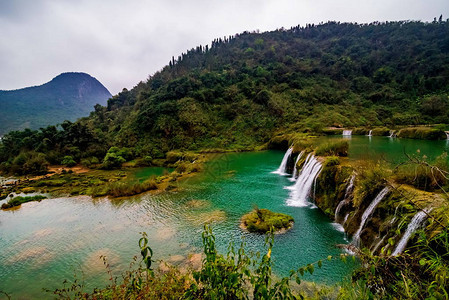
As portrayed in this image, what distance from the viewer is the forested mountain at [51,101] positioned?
84375 mm

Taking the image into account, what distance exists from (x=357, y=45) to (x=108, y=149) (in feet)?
259

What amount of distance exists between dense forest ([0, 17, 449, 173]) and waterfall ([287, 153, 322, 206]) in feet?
70.3

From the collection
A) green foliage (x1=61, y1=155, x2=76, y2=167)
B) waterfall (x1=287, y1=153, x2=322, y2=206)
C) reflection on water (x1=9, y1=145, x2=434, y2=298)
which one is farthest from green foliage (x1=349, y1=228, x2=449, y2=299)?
green foliage (x1=61, y1=155, x2=76, y2=167)

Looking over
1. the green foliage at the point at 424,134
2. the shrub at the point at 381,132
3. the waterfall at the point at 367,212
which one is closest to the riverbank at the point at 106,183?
the waterfall at the point at 367,212

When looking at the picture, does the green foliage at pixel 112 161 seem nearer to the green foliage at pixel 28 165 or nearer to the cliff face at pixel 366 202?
the green foliage at pixel 28 165

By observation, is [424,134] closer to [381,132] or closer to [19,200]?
[381,132]

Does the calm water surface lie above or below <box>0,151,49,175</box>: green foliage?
below

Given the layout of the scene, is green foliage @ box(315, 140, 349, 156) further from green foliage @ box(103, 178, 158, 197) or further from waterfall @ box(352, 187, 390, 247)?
green foliage @ box(103, 178, 158, 197)

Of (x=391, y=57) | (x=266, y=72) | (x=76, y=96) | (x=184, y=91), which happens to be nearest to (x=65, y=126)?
(x=184, y=91)

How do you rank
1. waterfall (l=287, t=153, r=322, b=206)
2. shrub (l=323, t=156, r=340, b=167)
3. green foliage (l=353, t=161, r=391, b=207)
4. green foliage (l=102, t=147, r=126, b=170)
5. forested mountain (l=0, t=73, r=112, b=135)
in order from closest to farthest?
green foliage (l=353, t=161, r=391, b=207)
shrub (l=323, t=156, r=340, b=167)
waterfall (l=287, t=153, r=322, b=206)
green foliage (l=102, t=147, r=126, b=170)
forested mountain (l=0, t=73, r=112, b=135)

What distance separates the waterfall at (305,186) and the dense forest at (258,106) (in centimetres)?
2143

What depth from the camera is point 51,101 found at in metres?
→ 121

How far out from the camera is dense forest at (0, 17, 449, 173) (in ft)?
111

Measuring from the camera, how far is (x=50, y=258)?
30.6 ft
